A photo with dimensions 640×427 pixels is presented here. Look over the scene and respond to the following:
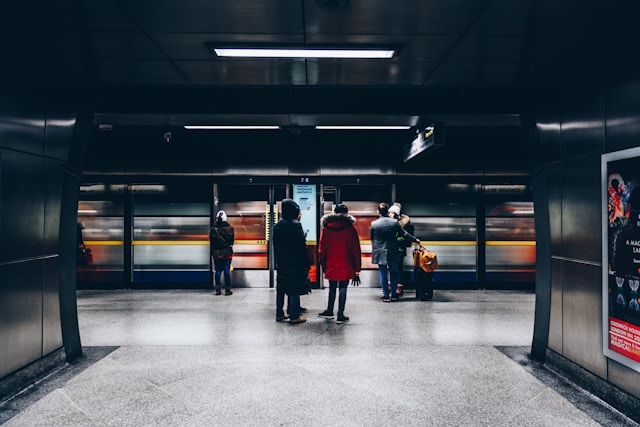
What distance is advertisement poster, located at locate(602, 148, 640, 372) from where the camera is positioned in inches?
132

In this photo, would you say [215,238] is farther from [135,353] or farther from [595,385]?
[595,385]

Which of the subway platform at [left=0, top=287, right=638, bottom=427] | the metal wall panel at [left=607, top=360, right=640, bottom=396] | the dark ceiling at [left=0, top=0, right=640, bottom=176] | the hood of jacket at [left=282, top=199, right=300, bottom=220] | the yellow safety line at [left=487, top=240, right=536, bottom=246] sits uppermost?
the dark ceiling at [left=0, top=0, right=640, bottom=176]

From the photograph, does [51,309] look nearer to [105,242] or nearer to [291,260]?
[291,260]

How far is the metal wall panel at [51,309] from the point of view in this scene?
4.48m

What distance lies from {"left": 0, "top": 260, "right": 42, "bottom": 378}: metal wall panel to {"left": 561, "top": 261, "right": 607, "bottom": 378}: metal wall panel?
5.05 m

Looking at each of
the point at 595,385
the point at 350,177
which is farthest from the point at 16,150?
the point at 350,177

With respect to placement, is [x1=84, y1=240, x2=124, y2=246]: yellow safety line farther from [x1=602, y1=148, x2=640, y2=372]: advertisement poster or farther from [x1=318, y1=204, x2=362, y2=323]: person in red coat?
[x1=602, y1=148, x2=640, y2=372]: advertisement poster

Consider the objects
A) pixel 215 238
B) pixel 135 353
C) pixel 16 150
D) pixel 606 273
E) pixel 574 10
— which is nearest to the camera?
pixel 574 10

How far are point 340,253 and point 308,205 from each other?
3354 mm

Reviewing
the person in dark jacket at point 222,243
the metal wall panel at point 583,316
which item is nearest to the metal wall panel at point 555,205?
the metal wall panel at point 583,316

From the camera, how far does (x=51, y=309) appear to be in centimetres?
462

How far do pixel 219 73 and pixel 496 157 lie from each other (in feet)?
22.0

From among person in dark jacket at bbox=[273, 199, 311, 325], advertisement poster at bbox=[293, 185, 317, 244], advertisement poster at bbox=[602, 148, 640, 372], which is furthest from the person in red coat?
advertisement poster at bbox=[602, 148, 640, 372]

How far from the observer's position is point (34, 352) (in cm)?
425
